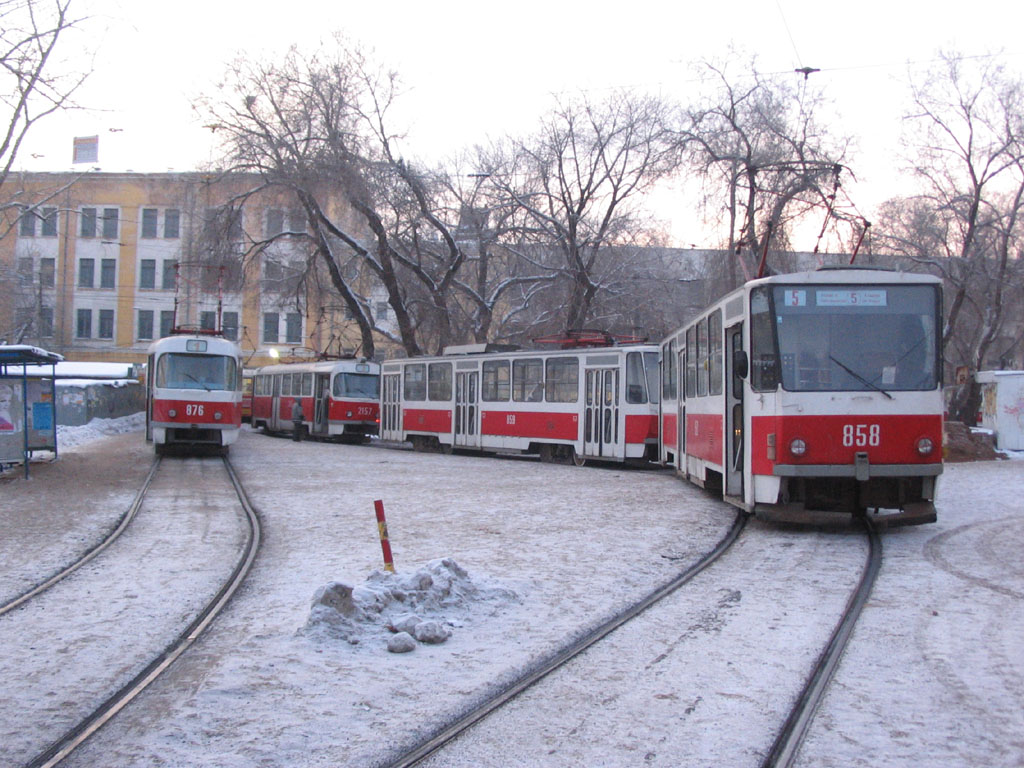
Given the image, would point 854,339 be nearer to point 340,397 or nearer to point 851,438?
point 851,438

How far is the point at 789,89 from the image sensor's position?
28141 mm

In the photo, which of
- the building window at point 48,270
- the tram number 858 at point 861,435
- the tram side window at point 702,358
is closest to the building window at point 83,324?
the building window at point 48,270

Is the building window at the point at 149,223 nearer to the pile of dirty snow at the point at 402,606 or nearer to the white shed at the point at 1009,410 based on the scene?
the white shed at the point at 1009,410

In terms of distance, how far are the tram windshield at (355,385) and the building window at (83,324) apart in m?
35.3

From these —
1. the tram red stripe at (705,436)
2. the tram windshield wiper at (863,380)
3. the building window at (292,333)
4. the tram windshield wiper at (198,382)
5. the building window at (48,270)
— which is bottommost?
the tram red stripe at (705,436)

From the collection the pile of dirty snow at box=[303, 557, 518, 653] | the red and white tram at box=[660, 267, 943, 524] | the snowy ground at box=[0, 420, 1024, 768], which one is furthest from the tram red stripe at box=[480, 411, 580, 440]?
the pile of dirty snow at box=[303, 557, 518, 653]

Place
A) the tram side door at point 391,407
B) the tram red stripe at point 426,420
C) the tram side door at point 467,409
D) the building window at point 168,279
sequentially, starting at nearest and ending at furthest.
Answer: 1. the tram side door at point 467,409
2. the tram red stripe at point 426,420
3. the tram side door at point 391,407
4. the building window at point 168,279

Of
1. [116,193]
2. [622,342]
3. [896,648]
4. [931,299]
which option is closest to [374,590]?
[896,648]

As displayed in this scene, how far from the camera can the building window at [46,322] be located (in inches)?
2212

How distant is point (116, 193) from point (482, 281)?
35141mm

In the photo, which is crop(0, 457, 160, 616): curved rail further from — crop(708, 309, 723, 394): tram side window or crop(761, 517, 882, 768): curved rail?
crop(708, 309, 723, 394): tram side window

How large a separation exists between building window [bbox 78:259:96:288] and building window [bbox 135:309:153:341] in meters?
3.56

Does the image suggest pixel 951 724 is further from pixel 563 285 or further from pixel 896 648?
pixel 563 285

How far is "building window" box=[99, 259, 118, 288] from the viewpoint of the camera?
205ft
